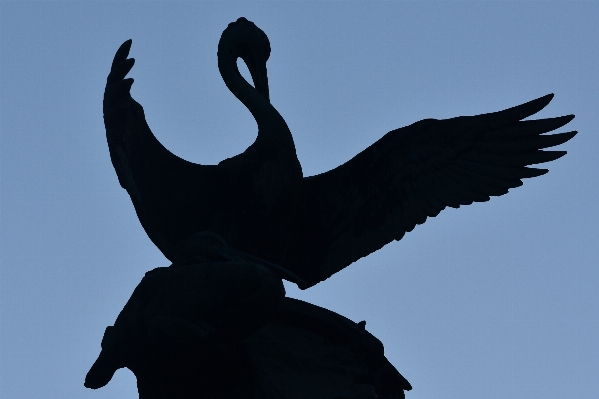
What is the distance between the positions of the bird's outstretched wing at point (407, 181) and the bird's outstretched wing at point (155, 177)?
66 centimetres

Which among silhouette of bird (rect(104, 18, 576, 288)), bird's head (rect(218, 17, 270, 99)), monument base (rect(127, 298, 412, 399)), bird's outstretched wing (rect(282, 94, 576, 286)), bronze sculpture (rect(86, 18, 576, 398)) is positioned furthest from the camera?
bird's head (rect(218, 17, 270, 99))

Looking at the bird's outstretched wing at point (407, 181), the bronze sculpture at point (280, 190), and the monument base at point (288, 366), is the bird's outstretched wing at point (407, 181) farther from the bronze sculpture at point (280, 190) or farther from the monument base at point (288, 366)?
the monument base at point (288, 366)

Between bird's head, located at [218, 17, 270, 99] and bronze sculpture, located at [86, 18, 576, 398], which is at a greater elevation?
bird's head, located at [218, 17, 270, 99]

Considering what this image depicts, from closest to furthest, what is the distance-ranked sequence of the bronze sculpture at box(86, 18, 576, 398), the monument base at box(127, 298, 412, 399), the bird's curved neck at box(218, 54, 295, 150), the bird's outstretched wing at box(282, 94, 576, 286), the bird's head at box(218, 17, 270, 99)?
the monument base at box(127, 298, 412, 399), the bronze sculpture at box(86, 18, 576, 398), the bird's curved neck at box(218, 54, 295, 150), the bird's outstretched wing at box(282, 94, 576, 286), the bird's head at box(218, 17, 270, 99)

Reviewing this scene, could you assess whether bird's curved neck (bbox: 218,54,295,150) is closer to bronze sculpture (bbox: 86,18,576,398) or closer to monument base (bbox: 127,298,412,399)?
bronze sculpture (bbox: 86,18,576,398)

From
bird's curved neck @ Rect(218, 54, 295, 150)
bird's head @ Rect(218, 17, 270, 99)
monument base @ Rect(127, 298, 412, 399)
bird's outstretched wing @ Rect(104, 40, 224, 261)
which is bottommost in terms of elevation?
monument base @ Rect(127, 298, 412, 399)

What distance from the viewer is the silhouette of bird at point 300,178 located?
869 cm

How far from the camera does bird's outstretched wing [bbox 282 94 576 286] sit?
30.1 ft

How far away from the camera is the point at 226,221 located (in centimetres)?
874

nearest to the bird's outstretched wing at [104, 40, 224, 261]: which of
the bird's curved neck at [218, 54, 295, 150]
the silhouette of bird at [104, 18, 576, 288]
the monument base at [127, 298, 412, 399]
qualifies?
the silhouette of bird at [104, 18, 576, 288]

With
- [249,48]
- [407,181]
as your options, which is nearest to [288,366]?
[407,181]

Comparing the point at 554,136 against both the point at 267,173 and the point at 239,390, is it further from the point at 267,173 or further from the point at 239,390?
the point at 239,390

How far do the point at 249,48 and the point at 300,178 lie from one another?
1.11 metres

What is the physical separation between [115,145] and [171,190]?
0.49m
